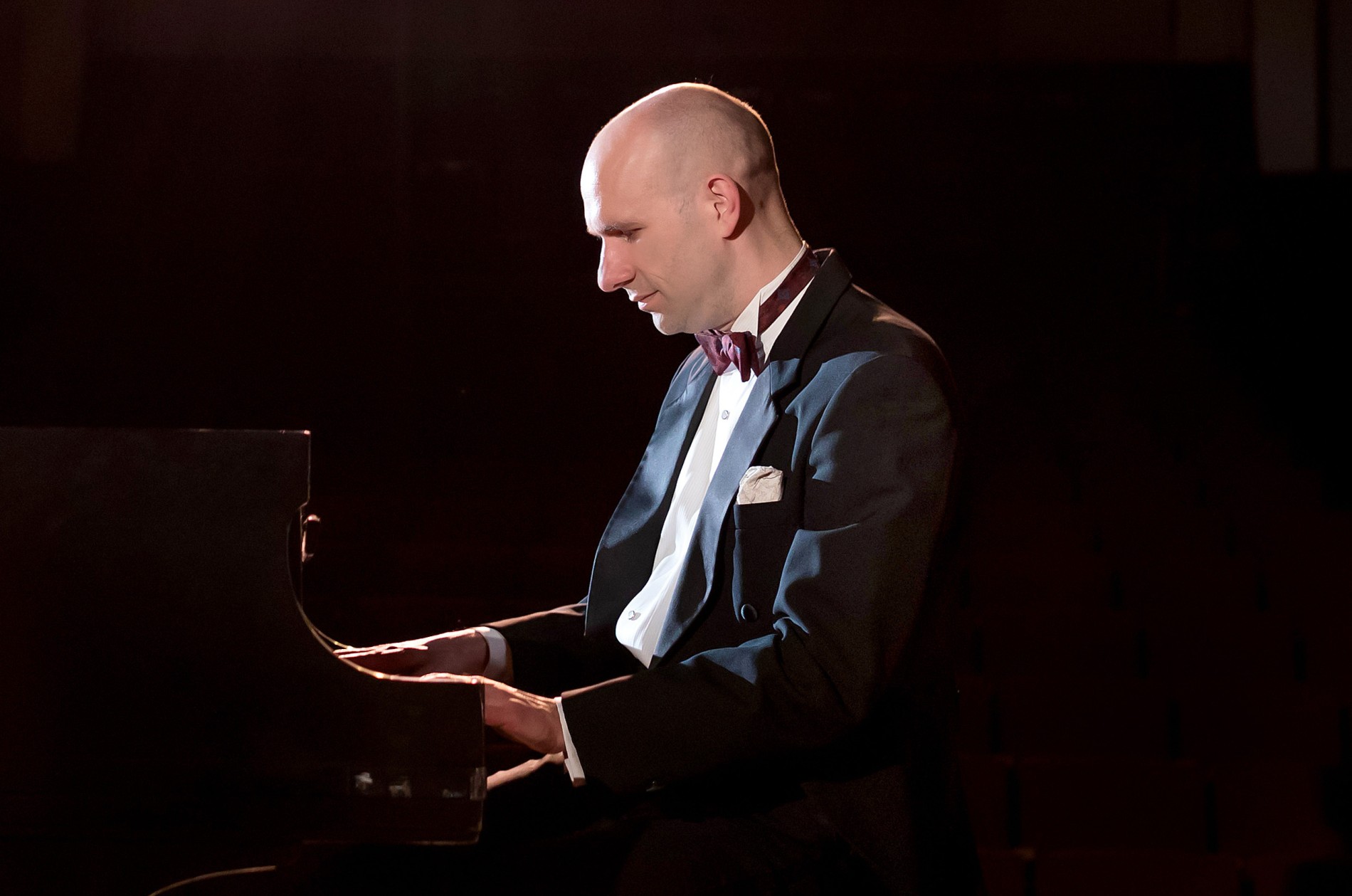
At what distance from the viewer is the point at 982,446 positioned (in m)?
5.11

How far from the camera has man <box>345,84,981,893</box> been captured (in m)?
1.13

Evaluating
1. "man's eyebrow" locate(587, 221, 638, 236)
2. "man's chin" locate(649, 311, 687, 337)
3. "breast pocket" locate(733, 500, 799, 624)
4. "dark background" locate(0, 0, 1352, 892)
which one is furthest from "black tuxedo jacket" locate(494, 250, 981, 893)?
"dark background" locate(0, 0, 1352, 892)

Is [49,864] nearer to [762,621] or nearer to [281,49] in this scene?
[762,621]

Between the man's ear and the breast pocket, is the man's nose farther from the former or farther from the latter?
the breast pocket

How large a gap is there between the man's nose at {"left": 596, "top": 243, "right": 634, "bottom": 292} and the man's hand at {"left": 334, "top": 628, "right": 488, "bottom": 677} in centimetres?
50

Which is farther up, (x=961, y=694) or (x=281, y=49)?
(x=281, y=49)

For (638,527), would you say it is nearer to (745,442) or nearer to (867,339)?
(745,442)

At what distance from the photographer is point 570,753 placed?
3.64 feet

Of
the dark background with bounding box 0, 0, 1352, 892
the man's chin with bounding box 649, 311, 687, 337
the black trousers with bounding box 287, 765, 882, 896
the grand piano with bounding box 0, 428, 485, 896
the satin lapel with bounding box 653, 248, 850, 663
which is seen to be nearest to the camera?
the grand piano with bounding box 0, 428, 485, 896

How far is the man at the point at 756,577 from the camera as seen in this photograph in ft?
3.70

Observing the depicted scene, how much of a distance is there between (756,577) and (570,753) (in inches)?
12.6

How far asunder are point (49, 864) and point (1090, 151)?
223 inches

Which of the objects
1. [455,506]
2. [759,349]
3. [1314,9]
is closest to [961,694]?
[759,349]

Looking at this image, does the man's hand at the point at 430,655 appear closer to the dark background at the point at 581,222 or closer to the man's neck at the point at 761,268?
the man's neck at the point at 761,268
